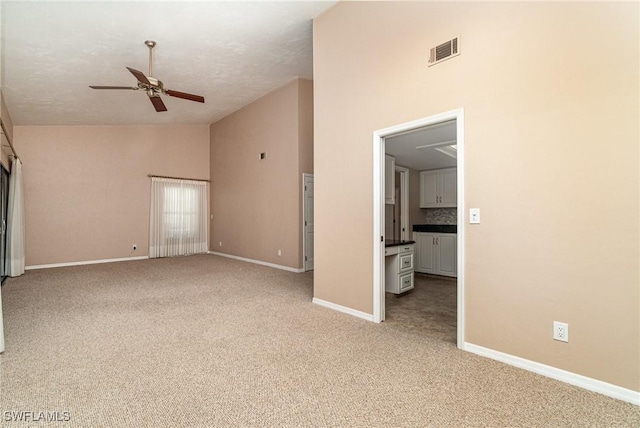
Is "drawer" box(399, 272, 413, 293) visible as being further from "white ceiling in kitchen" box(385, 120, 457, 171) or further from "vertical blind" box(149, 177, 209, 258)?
"vertical blind" box(149, 177, 209, 258)

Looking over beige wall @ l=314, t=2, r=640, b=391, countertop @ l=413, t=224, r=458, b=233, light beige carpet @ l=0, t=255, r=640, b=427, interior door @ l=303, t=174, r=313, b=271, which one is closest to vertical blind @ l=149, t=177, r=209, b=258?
interior door @ l=303, t=174, r=313, b=271

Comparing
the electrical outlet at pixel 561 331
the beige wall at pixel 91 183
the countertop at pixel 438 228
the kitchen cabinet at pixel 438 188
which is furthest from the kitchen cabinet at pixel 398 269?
the beige wall at pixel 91 183

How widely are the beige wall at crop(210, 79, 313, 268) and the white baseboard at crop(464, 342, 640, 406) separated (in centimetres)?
397

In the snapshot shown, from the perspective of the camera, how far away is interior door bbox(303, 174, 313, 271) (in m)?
6.06

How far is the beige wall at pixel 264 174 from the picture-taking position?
605cm

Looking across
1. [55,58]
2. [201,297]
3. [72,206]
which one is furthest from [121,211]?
[201,297]

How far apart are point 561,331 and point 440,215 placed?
509cm

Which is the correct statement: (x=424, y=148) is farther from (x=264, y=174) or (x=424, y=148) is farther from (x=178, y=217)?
(x=178, y=217)

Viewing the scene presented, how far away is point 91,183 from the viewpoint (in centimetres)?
707

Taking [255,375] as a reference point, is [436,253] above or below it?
above

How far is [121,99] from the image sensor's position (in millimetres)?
5668

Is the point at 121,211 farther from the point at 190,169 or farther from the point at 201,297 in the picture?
the point at 201,297

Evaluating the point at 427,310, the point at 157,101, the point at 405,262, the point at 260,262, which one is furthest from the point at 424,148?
the point at 260,262

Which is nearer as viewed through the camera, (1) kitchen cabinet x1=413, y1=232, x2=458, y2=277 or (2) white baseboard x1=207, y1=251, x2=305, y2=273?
(1) kitchen cabinet x1=413, y1=232, x2=458, y2=277
